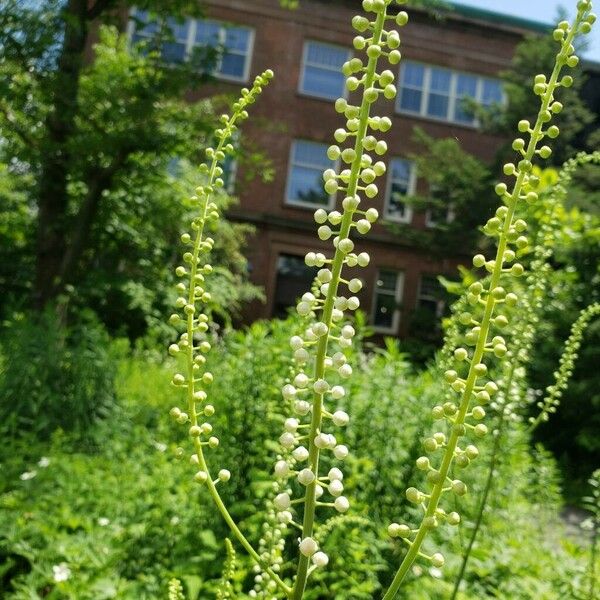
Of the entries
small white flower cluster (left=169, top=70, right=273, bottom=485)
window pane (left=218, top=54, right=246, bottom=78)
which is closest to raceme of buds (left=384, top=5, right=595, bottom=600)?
small white flower cluster (left=169, top=70, right=273, bottom=485)

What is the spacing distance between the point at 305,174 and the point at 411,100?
487 centimetres

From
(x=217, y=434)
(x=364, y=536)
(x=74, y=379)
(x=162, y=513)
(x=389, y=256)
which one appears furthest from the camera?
(x=389, y=256)

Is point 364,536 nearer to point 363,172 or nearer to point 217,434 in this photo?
point 217,434

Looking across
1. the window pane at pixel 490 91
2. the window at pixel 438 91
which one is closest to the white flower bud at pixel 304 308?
the window at pixel 438 91

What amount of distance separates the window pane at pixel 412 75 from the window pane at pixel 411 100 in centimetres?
26

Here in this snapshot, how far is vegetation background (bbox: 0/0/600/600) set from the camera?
3.36 meters

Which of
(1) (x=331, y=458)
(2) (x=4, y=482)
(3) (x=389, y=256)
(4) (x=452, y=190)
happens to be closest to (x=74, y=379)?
(2) (x=4, y=482)

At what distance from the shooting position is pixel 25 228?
14320mm

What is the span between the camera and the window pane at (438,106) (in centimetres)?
2330

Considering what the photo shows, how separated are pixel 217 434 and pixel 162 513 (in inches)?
22.2

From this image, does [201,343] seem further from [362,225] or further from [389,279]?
[389,279]

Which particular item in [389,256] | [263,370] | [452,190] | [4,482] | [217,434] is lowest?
[4,482]

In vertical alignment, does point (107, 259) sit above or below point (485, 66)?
below

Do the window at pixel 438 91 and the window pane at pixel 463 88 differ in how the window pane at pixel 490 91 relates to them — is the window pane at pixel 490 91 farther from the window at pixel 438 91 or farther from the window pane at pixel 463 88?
the window pane at pixel 463 88
